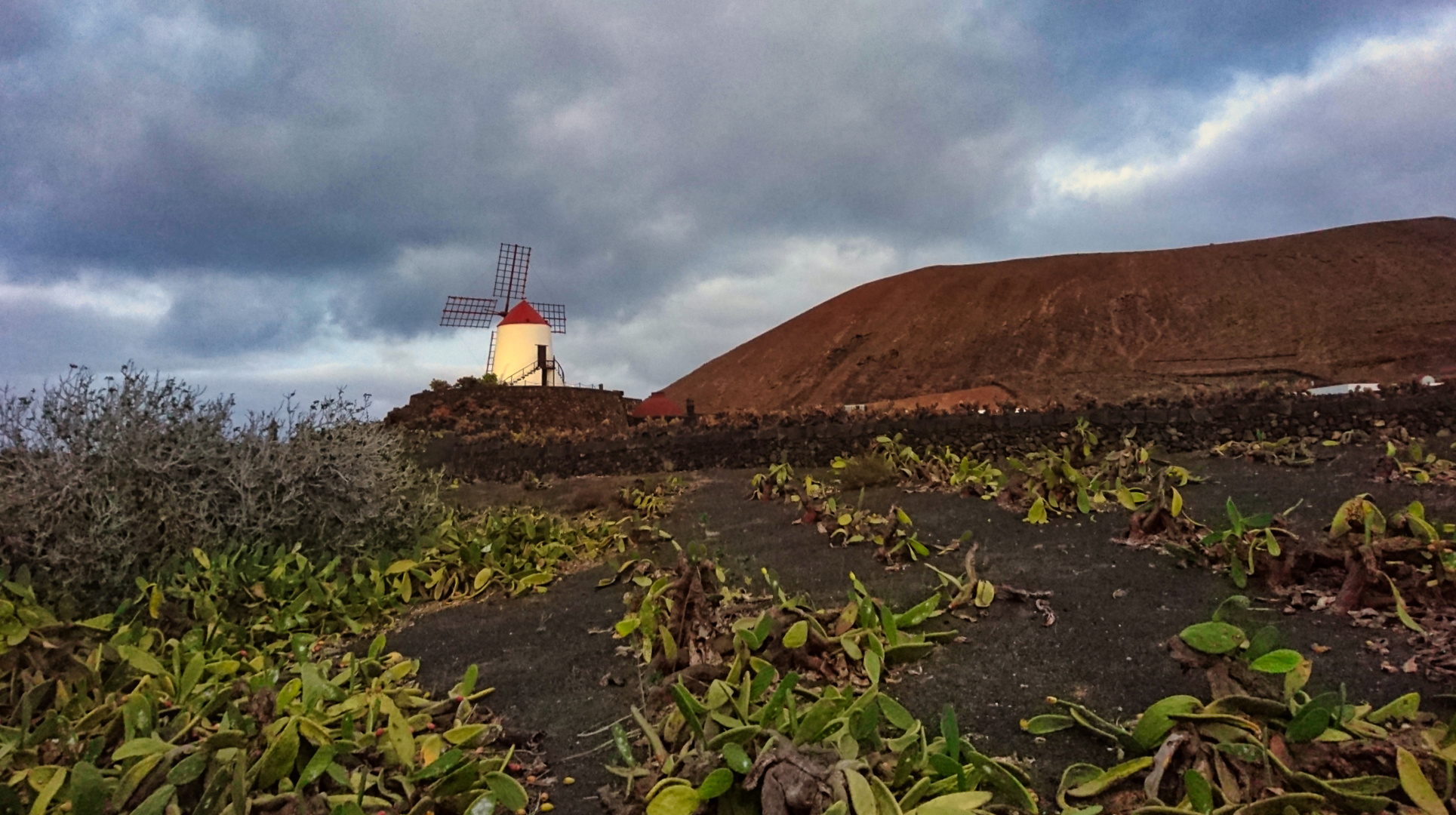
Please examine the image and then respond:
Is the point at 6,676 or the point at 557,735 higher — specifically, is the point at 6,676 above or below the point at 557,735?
above

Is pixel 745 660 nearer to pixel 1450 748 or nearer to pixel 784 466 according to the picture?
pixel 1450 748

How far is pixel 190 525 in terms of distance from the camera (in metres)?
5.13

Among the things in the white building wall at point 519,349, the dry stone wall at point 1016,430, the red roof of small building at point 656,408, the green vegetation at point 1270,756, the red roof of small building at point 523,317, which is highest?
the red roof of small building at point 523,317

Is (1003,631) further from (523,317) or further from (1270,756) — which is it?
(523,317)

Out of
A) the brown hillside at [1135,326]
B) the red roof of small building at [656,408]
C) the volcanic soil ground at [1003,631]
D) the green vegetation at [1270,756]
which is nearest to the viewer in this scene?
the green vegetation at [1270,756]

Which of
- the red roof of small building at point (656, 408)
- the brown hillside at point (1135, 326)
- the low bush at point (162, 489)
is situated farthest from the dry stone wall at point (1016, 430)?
the red roof of small building at point (656, 408)

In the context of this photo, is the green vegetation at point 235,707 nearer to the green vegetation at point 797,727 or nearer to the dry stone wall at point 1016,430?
the green vegetation at point 797,727

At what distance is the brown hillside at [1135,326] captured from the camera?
88.1ft

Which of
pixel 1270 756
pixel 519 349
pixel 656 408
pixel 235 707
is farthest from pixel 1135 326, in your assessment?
pixel 235 707

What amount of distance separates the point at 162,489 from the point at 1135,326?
114 feet

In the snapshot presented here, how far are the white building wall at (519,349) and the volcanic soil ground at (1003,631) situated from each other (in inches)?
1069

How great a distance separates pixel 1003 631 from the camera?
3.53 m

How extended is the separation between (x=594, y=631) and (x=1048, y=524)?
11.0 feet

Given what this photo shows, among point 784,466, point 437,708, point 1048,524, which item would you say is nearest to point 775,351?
point 784,466
